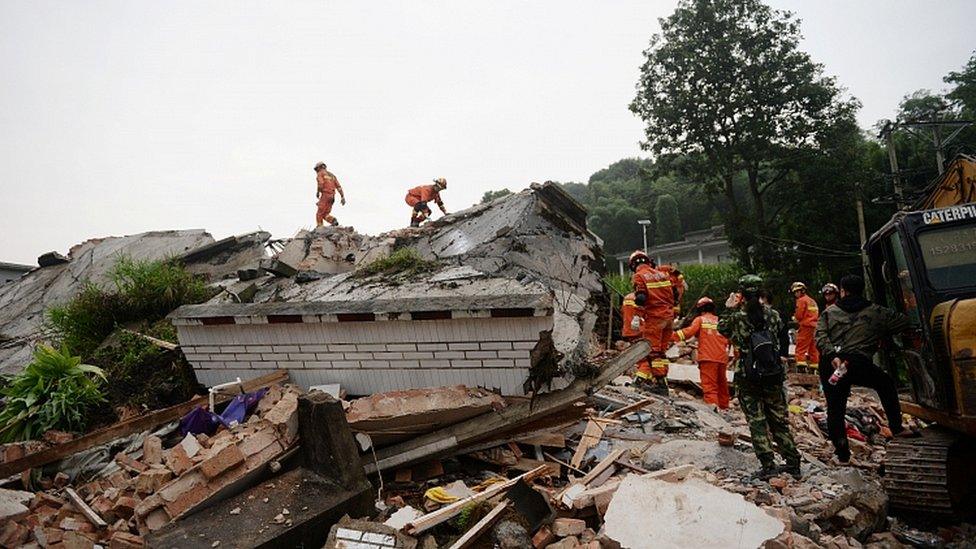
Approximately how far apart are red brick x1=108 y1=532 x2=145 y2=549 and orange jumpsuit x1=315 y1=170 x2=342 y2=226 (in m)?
8.65

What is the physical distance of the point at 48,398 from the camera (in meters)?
5.28

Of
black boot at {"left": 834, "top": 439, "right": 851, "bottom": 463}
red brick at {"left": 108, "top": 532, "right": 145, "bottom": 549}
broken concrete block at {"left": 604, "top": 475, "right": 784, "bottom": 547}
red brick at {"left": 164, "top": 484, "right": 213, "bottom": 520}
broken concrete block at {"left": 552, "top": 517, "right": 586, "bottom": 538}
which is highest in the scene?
red brick at {"left": 164, "top": 484, "right": 213, "bottom": 520}

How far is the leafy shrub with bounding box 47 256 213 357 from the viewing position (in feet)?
23.3

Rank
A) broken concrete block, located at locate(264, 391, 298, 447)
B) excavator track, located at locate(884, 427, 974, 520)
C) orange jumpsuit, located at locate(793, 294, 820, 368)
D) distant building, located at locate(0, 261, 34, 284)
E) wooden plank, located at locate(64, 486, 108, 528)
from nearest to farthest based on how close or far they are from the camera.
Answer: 1. wooden plank, located at locate(64, 486, 108, 528)
2. excavator track, located at locate(884, 427, 974, 520)
3. broken concrete block, located at locate(264, 391, 298, 447)
4. orange jumpsuit, located at locate(793, 294, 820, 368)
5. distant building, located at locate(0, 261, 34, 284)

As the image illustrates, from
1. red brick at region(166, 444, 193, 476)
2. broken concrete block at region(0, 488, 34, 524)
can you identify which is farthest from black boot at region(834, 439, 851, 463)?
broken concrete block at region(0, 488, 34, 524)

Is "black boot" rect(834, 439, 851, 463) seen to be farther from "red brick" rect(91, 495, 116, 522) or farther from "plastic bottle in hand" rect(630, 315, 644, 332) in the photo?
"red brick" rect(91, 495, 116, 522)

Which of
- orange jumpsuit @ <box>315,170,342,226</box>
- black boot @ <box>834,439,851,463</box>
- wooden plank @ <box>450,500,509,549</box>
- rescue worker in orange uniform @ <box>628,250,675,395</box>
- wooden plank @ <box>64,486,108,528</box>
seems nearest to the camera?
wooden plank @ <box>450,500,509,549</box>

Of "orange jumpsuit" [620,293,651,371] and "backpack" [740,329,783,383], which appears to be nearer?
"backpack" [740,329,783,383]

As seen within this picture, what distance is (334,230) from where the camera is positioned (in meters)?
9.77

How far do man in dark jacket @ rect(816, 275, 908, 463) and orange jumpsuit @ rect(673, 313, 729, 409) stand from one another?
61.4 inches

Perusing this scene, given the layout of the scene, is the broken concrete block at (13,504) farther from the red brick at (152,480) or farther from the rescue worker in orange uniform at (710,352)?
the rescue worker in orange uniform at (710,352)

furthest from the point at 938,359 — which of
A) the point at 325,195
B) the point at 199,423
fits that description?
the point at 325,195

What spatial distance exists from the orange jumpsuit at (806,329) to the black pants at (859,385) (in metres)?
4.13

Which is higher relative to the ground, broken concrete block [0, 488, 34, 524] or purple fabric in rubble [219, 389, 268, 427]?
purple fabric in rubble [219, 389, 268, 427]
